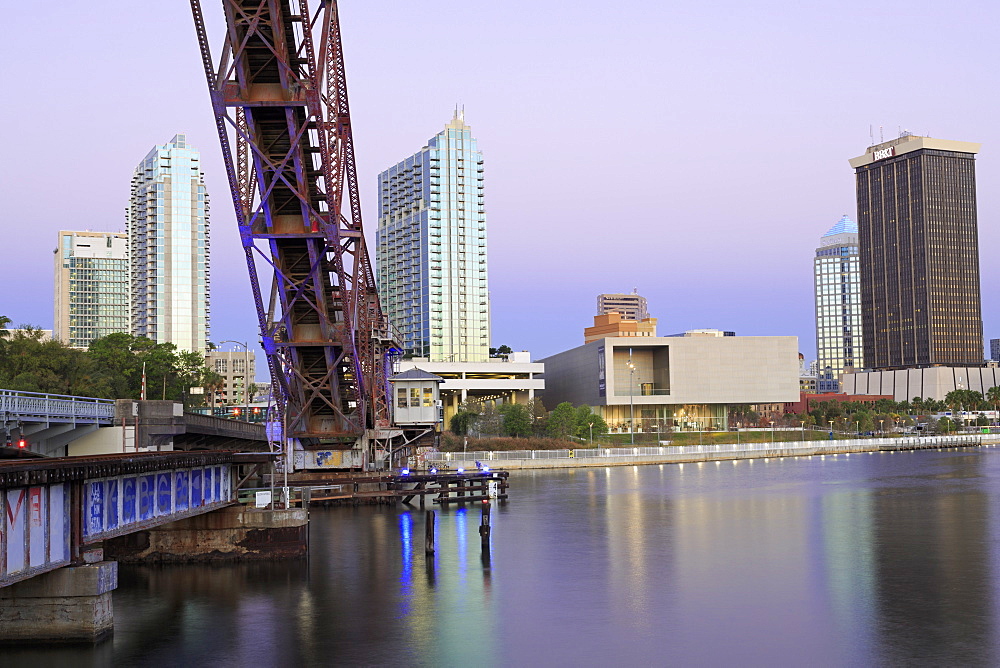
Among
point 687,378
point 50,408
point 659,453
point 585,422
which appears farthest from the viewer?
point 687,378

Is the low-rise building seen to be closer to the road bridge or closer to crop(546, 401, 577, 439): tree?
crop(546, 401, 577, 439): tree

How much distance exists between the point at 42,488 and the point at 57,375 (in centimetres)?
6094

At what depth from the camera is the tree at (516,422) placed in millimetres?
141625

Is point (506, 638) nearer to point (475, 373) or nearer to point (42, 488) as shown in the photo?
point (42, 488)

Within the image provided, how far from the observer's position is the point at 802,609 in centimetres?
3662

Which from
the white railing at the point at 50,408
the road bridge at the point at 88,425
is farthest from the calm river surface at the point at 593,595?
the white railing at the point at 50,408

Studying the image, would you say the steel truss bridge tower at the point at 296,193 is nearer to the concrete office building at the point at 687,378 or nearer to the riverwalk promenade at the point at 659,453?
the riverwalk promenade at the point at 659,453

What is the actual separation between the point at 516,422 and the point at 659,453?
771 inches

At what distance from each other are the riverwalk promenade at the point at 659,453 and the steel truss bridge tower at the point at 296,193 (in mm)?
42099

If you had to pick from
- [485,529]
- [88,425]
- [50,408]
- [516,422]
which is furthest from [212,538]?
[516,422]

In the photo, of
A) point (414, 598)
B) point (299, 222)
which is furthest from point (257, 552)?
point (299, 222)

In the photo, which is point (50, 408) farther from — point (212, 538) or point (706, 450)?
point (706, 450)

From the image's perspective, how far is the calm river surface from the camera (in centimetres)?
3078

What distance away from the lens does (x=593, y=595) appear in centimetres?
3978
